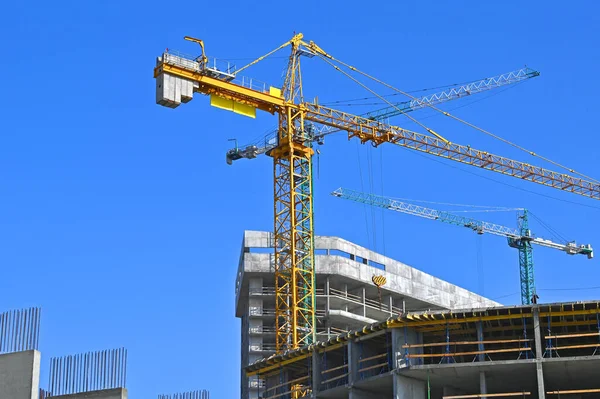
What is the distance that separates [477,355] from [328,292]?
46180mm

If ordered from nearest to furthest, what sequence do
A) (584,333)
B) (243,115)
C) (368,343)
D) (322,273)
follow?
(584,333) → (368,343) → (243,115) → (322,273)

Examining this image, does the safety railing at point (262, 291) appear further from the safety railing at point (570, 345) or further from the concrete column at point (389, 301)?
the safety railing at point (570, 345)

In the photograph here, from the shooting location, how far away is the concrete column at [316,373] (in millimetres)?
60497

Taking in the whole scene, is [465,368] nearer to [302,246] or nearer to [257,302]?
[302,246]

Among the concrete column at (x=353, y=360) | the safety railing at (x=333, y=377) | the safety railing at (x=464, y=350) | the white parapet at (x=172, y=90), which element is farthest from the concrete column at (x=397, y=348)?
the white parapet at (x=172, y=90)

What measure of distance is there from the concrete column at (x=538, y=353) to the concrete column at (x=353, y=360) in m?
9.59

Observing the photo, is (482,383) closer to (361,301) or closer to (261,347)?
(261,347)

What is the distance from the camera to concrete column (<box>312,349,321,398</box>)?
60497mm

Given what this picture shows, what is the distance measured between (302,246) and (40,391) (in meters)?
51.7

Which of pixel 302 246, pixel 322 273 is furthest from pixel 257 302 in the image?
pixel 302 246

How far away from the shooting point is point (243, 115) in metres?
86.4

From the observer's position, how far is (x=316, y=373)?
60.9 metres

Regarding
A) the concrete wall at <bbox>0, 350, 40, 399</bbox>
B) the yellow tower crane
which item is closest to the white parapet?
the yellow tower crane

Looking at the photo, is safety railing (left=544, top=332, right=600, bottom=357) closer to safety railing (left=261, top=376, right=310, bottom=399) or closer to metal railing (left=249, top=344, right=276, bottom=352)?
safety railing (left=261, top=376, right=310, bottom=399)
